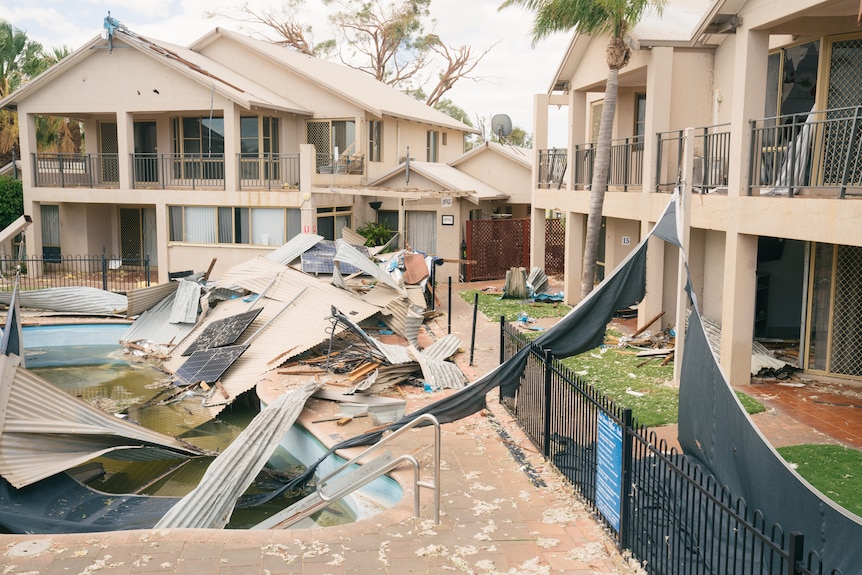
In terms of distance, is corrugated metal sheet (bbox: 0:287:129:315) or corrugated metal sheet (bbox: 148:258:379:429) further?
corrugated metal sheet (bbox: 0:287:129:315)

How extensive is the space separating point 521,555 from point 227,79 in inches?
896

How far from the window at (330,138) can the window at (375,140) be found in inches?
30.0

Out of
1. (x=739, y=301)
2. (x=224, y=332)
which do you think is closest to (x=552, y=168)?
(x=224, y=332)

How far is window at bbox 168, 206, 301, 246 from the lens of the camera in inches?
1004

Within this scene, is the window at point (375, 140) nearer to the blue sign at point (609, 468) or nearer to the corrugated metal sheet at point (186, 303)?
the corrugated metal sheet at point (186, 303)

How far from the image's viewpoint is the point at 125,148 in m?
26.3

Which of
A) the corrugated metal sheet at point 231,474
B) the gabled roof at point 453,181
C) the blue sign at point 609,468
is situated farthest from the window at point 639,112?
the blue sign at point 609,468

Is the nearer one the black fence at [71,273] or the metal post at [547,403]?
the metal post at [547,403]

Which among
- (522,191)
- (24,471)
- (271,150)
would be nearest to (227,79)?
(271,150)

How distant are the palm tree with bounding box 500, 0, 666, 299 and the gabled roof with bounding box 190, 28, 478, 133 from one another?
10.6m

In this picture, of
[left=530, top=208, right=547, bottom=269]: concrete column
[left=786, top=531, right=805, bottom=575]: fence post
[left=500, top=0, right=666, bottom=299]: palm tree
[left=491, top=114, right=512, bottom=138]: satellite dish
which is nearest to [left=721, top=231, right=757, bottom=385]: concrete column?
[left=500, top=0, right=666, bottom=299]: palm tree

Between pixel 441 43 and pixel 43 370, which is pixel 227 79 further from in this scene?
pixel 441 43

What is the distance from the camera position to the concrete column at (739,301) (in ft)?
40.3

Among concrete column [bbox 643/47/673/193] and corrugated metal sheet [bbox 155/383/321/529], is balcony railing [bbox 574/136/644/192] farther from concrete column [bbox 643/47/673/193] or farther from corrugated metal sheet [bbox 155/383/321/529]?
corrugated metal sheet [bbox 155/383/321/529]
